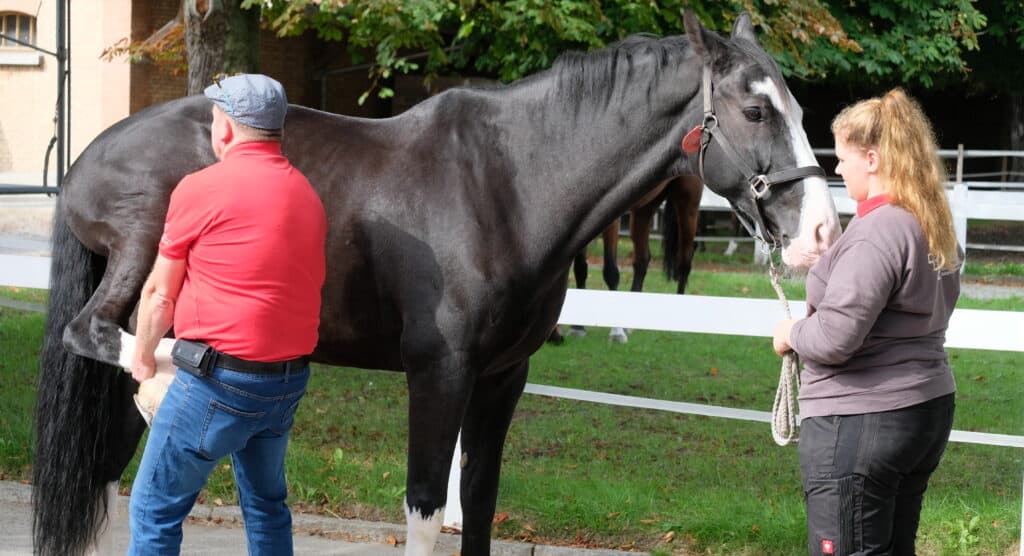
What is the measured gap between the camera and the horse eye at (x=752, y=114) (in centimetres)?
354

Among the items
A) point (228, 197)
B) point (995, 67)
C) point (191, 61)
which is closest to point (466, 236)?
point (228, 197)

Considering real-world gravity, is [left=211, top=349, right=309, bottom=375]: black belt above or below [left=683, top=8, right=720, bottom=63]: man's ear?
below

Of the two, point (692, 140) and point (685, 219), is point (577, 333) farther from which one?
point (692, 140)

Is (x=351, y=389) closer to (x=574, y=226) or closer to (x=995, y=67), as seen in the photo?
(x=574, y=226)

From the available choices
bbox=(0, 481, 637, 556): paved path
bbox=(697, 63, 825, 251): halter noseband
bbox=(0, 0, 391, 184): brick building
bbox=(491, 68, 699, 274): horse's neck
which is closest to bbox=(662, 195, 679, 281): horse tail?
bbox=(0, 481, 637, 556): paved path

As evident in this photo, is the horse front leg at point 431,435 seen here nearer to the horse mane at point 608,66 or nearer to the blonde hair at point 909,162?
the horse mane at point 608,66

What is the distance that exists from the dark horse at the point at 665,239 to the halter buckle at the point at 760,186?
6510 mm

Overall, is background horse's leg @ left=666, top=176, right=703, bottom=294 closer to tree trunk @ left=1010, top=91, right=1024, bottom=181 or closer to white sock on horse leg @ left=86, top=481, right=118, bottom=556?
white sock on horse leg @ left=86, top=481, right=118, bottom=556

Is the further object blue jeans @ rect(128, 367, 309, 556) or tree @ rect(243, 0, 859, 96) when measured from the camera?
tree @ rect(243, 0, 859, 96)

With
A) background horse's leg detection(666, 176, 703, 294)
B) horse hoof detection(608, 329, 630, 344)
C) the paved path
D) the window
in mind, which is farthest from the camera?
the window

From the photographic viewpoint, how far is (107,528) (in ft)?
13.8

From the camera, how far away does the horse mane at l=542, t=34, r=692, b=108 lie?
12.4 ft

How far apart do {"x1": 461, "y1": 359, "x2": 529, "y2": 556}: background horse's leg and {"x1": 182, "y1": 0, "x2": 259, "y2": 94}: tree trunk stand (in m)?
4.96

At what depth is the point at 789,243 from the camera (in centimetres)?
344
